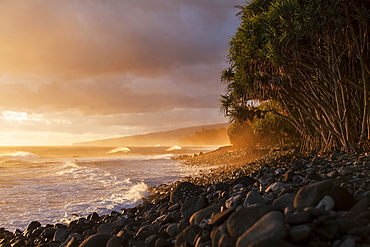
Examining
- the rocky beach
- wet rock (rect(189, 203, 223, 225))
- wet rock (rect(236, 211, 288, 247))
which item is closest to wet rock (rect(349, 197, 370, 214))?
the rocky beach

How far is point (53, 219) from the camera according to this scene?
35.8 ft

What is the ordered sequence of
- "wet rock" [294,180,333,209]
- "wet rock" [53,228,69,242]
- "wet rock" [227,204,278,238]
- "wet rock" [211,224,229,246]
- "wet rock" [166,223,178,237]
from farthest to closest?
"wet rock" [53,228,69,242] → "wet rock" [166,223,178,237] → "wet rock" [294,180,333,209] → "wet rock" [211,224,229,246] → "wet rock" [227,204,278,238]

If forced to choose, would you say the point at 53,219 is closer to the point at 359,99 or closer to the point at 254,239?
the point at 254,239

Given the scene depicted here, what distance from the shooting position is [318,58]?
14070 mm

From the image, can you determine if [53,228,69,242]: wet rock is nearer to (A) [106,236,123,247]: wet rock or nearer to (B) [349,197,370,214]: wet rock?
(A) [106,236,123,247]: wet rock

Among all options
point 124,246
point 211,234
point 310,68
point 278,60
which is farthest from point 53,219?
point 310,68

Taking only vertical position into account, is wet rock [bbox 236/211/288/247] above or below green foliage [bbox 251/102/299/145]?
below

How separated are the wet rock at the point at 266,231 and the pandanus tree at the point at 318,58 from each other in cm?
1071

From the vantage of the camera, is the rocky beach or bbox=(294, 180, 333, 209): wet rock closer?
the rocky beach

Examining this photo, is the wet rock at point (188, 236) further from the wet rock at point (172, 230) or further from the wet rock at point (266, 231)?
the wet rock at point (266, 231)

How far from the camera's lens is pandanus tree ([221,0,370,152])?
12258mm

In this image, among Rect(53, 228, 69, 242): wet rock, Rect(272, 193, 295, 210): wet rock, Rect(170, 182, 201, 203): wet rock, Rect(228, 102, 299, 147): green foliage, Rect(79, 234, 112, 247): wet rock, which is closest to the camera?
Rect(272, 193, 295, 210): wet rock

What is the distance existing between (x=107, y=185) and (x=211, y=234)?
14931 millimetres

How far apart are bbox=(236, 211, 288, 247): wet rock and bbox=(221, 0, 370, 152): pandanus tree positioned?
35.1 ft
